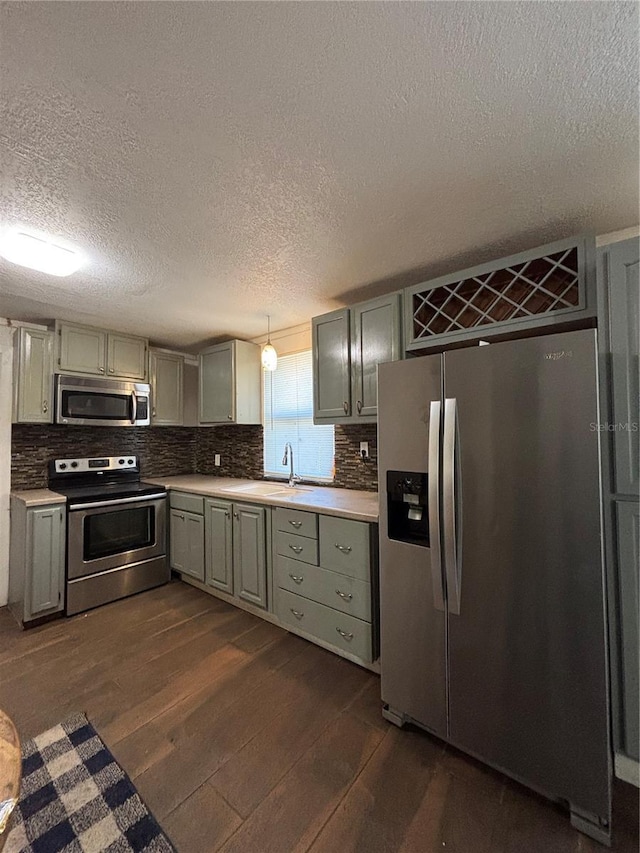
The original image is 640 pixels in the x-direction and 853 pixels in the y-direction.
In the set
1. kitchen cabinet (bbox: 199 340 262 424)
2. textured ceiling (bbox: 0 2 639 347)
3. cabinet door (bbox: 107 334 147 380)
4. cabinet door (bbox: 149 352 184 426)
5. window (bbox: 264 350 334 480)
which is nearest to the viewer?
textured ceiling (bbox: 0 2 639 347)

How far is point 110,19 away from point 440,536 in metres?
1.87

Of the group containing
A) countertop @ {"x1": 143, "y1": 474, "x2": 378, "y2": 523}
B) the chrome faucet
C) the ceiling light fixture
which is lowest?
countertop @ {"x1": 143, "y1": 474, "x2": 378, "y2": 523}

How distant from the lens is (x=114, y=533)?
9.71ft

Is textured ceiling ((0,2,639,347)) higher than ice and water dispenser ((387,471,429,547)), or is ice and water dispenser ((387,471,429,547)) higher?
textured ceiling ((0,2,639,347))

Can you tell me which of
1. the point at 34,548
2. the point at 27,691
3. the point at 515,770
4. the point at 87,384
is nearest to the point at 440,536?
the point at 515,770

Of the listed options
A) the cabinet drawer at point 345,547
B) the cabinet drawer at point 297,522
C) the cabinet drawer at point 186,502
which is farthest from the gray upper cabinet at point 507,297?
the cabinet drawer at point 186,502

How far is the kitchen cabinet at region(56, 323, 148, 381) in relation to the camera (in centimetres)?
298

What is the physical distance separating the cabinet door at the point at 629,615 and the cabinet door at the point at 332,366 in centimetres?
153

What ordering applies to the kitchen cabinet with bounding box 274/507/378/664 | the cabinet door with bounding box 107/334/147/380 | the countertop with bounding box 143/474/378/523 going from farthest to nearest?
1. the cabinet door with bounding box 107/334/147/380
2. the countertop with bounding box 143/474/378/523
3. the kitchen cabinet with bounding box 274/507/378/664

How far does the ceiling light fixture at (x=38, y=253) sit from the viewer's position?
5.63 feet

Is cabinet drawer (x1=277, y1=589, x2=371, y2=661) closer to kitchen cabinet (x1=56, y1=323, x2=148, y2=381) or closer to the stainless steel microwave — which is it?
the stainless steel microwave

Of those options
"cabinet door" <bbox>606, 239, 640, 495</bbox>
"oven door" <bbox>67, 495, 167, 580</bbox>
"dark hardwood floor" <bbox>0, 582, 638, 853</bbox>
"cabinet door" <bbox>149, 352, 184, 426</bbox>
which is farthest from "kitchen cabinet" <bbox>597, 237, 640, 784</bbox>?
"cabinet door" <bbox>149, 352, 184, 426</bbox>

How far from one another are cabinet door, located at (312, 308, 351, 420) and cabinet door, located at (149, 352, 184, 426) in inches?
75.1

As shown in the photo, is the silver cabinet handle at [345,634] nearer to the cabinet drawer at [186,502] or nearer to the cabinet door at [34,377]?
the cabinet drawer at [186,502]
